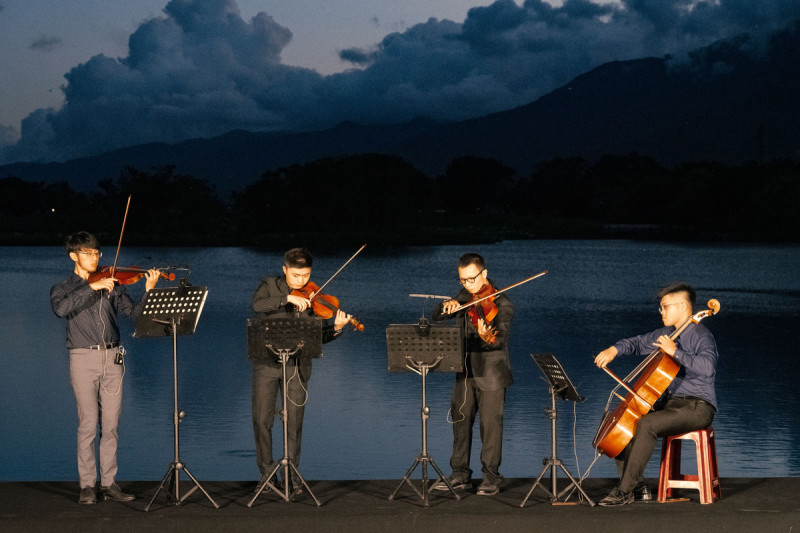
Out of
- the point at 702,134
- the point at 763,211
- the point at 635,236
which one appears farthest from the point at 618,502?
the point at 702,134

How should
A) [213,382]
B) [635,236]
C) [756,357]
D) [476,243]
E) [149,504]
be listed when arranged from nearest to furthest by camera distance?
[149,504]
[213,382]
[756,357]
[476,243]
[635,236]

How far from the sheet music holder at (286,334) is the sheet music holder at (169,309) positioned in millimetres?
298

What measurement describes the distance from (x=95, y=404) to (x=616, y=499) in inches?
109

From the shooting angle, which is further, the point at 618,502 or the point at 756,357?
the point at 756,357

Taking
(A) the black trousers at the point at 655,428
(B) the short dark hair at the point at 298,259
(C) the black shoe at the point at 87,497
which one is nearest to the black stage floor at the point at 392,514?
(C) the black shoe at the point at 87,497

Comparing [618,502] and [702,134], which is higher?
[702,134]

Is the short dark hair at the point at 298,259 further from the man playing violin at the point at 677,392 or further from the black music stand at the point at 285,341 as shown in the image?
the man playing violin at the point at 677,392

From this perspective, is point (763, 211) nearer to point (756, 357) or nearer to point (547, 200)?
point (547, 200)

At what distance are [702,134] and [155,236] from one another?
3941 inches

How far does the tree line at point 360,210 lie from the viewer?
71.2m

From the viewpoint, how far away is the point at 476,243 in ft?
224

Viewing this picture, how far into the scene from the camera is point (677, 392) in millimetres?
6043

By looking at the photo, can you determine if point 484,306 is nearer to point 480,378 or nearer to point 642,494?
point 480,378

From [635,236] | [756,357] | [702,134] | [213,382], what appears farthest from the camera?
[702,134]
